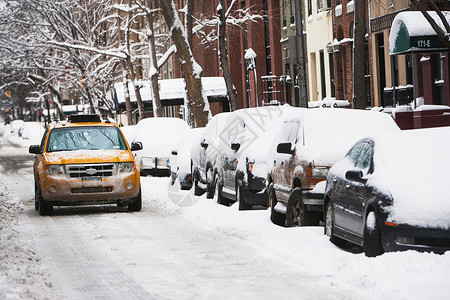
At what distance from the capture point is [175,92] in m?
54.2

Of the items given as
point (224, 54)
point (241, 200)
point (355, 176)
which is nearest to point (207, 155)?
point (241, 200)

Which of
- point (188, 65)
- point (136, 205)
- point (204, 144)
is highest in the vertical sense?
point (188, 65)

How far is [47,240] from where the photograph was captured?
13.6 m

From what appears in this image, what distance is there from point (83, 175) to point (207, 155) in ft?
10.9

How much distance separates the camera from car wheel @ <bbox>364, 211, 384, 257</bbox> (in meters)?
9.98

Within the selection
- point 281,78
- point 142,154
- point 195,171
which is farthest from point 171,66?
point 195,171

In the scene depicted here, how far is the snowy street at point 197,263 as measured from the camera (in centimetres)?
876

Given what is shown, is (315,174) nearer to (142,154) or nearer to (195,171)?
(195,171)

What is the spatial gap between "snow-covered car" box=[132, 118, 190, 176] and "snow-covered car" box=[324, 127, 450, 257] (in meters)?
15.6

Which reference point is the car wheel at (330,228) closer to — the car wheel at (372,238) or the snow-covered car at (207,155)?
the car wheel at (372,238)

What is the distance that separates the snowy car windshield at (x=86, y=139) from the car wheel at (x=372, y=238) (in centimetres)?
912

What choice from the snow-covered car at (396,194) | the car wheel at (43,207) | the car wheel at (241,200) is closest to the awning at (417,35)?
the car wheel at (241,200)

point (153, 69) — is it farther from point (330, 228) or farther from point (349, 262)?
point (349, 262)

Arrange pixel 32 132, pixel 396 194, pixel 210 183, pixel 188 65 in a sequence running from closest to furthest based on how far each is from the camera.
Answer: pixel 396 194, pixel 210 183, pixel 188 65, pixel 32 132
